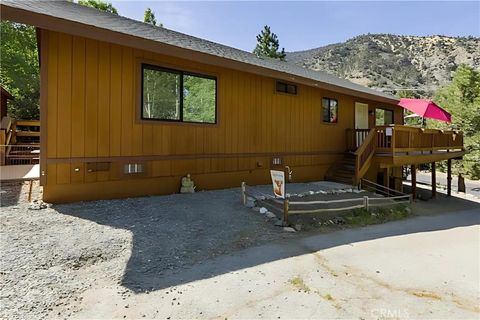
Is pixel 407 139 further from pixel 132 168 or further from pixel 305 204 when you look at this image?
pixel 132 168

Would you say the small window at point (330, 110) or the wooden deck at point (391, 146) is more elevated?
the small window at point (330, 110)

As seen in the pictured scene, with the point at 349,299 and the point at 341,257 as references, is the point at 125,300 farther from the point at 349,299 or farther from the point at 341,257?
the point at 341,257

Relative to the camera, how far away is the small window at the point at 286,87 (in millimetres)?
10138

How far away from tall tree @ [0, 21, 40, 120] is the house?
15203 millimetres

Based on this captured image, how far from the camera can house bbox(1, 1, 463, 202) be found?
5.92 meters

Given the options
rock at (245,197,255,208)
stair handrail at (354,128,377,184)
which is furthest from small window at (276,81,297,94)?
rock at (245,197,255,208)

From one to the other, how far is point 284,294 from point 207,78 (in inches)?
243

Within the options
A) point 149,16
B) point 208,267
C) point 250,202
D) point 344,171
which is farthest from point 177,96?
point 149,16

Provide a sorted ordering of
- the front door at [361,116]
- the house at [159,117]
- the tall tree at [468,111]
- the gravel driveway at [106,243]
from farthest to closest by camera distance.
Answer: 1. the tall tree at [468,111]
2. the front door at [361,116]
3. the house at [159,117]
4. the gravel driveway at [106,243]

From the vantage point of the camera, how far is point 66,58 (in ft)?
19.6

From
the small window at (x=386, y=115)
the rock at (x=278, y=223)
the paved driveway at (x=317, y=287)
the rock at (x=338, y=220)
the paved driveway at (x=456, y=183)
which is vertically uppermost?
the small window at (x=386, y=115)

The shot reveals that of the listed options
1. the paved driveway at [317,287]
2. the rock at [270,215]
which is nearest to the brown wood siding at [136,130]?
the rock at [270,215]

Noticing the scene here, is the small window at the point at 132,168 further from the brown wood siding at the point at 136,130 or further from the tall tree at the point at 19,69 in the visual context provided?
the tall tree at the point at 19,69

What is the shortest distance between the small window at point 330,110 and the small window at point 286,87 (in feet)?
5.76
